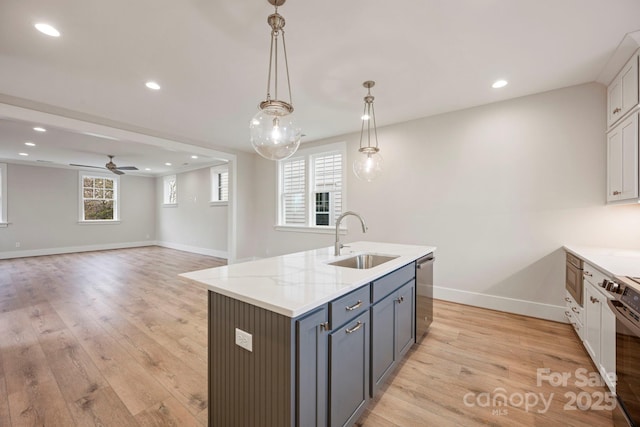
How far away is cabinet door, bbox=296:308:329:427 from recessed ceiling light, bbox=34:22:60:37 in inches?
114

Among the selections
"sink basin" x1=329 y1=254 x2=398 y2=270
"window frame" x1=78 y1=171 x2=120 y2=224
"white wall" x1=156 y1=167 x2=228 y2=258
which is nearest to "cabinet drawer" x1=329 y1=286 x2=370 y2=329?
"sink basin" x1=329 y1=254 x2=398 y2=270

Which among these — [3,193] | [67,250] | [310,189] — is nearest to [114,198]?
[67,250]

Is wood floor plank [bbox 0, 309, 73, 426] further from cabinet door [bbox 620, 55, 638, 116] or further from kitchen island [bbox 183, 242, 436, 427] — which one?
cabinet door [bbox 620, 55, 638, 116]

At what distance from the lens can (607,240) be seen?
9.01 ft

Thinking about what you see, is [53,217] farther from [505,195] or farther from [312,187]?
[505,195]

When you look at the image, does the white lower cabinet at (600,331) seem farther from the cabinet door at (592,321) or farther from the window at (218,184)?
the window at (218,184)

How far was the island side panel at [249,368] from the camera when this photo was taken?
112 centimetres

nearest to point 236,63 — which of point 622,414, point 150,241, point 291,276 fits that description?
point 291,276

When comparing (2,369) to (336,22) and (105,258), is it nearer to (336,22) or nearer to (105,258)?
(336,22)

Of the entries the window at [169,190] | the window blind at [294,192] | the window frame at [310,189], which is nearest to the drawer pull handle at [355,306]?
the window frame at [310,189]

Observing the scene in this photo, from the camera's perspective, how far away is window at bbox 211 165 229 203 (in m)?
7.38

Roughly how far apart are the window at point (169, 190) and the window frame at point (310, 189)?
4.97 meters

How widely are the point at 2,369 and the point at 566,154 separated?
5774 mm

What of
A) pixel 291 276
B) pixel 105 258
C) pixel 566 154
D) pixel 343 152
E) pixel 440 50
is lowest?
pixel 105 258
